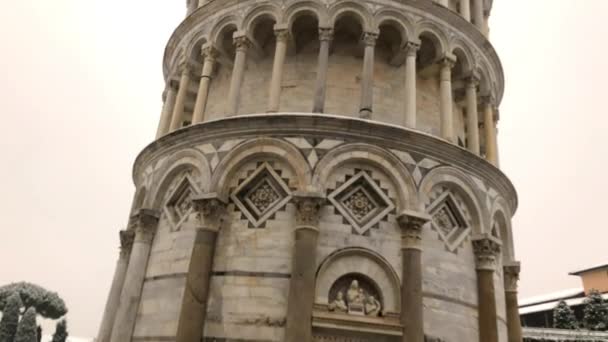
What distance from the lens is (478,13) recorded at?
1501 cm

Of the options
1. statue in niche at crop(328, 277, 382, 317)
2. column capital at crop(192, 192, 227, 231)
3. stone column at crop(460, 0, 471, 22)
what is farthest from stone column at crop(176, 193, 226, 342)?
stone column at crop(460, 0, 471, 22)

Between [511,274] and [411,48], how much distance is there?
251 inches

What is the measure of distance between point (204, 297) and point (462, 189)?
6041mm

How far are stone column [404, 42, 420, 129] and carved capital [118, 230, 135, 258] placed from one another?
7.34 m

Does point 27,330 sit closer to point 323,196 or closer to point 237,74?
point 237,74

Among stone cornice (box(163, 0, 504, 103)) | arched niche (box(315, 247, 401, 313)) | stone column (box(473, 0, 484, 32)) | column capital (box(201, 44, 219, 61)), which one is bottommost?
arched niche (box(315, 247, 401, 313))

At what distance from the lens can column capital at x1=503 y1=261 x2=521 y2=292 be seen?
12.7 m

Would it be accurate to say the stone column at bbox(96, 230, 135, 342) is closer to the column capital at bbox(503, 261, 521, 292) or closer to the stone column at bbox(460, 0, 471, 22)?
the column capital at bbox(503, 261, 521, 292)

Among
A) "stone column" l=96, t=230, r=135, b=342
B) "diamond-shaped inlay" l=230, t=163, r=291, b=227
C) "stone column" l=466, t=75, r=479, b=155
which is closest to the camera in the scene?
"diamond-shaped inlay" l=230, t=163, r=291, b=227

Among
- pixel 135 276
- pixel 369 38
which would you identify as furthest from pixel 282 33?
pixel 135 276

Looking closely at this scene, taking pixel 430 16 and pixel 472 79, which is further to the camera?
pixel 472 79

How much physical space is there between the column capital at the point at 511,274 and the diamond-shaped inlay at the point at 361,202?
4694mm

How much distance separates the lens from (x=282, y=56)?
11297mm

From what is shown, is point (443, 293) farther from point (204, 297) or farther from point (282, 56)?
point (282, 56)
